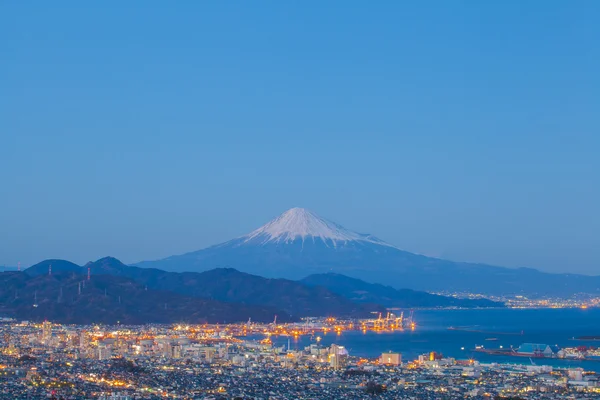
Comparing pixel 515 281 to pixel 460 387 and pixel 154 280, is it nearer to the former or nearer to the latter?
pixel 154 280

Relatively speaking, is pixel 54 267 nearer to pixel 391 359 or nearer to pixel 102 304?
pixel 102 304

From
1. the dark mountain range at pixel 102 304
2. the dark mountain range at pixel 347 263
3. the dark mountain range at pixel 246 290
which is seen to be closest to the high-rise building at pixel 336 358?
the dark mountain range at pixel 102 304

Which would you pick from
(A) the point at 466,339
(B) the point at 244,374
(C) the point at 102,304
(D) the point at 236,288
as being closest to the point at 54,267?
(D) the point at 236,288

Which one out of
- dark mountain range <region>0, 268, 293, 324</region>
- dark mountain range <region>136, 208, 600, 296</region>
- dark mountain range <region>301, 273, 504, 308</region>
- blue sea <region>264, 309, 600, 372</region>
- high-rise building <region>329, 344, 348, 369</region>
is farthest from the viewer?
dark mountain range <region>136, 208, 600, 296</region>

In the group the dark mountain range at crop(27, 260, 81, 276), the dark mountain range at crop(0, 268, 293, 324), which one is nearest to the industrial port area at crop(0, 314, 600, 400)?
the dark mountain range at crop(0, 268, 293, 324)

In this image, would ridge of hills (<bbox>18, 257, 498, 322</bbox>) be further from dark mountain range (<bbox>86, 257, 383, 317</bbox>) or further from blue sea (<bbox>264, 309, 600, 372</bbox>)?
blue sea (<bbox>264, 309, 600, 372</bbox>)

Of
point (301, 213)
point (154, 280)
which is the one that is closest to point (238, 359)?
point (154, 280)

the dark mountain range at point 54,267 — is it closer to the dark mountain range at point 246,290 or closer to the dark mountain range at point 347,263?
the dark mountain range at point 246,290
